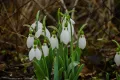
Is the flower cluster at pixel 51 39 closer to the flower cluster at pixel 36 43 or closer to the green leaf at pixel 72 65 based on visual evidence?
the flower cluster at pixel 36 43

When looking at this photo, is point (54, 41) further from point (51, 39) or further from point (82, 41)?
point (82, 41)

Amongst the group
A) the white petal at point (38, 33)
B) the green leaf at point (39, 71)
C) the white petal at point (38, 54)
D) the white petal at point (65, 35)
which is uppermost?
the white petal at point (38, 33)

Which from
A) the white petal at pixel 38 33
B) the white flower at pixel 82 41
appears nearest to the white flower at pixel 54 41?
the white petal at pixel 38 33

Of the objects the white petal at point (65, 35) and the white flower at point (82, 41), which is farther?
the white flower at point (82, 41)

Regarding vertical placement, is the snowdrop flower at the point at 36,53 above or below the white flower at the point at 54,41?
below

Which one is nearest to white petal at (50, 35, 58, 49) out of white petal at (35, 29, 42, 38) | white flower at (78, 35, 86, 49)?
white petal at (35, 29, 42, 38)

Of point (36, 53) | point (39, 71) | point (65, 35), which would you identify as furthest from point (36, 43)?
point (39, 71)

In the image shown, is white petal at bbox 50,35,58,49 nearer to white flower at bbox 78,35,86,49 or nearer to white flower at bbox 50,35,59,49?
white flower at bbox 50,35,59,49

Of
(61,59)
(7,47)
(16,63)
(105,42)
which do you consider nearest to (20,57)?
(16,63)
